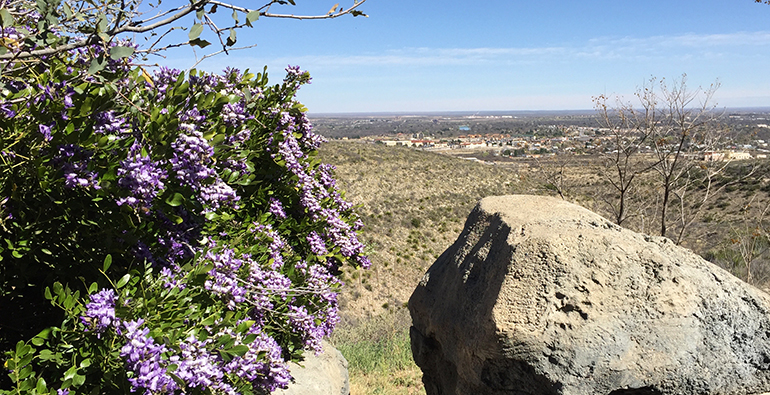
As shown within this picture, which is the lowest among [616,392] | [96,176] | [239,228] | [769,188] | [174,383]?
[769,188]

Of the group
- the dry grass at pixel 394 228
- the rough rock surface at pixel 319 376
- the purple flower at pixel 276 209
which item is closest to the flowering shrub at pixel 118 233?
the purple flower at pixel 276 209

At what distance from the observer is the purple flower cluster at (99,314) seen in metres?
2.38

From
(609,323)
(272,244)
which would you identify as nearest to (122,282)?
(272,244)

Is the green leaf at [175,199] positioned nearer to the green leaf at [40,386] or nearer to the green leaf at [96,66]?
the green leaf at [96,66]

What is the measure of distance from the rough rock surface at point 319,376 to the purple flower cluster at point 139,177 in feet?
9.76

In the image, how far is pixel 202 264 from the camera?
3051 mm

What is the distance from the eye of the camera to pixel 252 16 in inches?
85.9

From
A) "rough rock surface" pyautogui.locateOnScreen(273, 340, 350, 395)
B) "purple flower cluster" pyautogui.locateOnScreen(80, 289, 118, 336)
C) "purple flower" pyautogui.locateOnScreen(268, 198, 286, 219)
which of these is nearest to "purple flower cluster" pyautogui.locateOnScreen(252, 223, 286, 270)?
"purple flower" pyautogui.locateOnScreen(268, 198, 286, 219)

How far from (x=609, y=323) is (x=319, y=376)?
9.91 ft

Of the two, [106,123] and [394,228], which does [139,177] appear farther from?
[394,228]

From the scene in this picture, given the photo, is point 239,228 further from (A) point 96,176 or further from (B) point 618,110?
(B) point 618,110

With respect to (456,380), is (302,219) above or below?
above

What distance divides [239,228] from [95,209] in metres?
1.68

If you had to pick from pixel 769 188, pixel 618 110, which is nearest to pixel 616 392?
pixel 618 110
